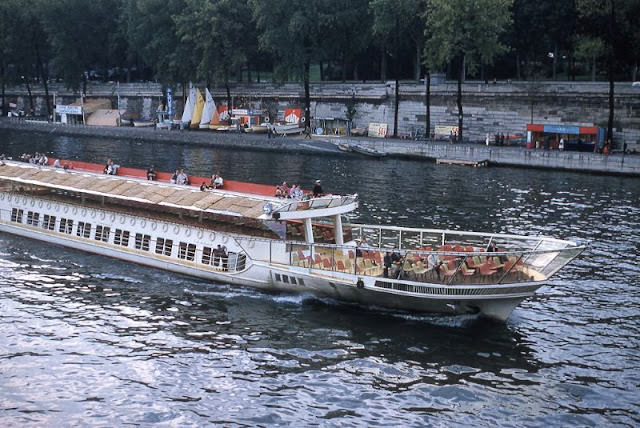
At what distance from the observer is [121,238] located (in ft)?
133

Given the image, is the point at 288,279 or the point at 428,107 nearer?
the point at 288,279

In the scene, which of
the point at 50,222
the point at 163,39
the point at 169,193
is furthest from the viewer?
the point at 163,39

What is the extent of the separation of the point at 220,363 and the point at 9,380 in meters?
7.06

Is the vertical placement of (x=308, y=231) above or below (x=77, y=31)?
below

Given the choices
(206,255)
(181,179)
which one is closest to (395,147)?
(181,179)

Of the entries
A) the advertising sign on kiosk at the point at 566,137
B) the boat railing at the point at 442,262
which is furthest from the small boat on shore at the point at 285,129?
the boat railing at the point at 442,262

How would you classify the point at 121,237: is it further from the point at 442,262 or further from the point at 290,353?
the point at 442,262

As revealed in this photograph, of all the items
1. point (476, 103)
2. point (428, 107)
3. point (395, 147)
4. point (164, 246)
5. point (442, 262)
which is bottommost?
point (164, 246)

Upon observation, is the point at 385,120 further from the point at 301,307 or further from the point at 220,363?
the point at 220,363

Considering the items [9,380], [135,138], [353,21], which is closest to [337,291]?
[9,380]

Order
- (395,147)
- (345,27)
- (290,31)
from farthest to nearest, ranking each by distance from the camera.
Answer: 1. (345,27)
2. (290,31)
3. (395,147)

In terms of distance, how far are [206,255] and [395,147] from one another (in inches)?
1968

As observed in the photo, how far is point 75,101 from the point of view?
13175 centimetres

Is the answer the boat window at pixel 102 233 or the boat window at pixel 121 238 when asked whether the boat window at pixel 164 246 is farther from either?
the boat window at pixel 102 233
